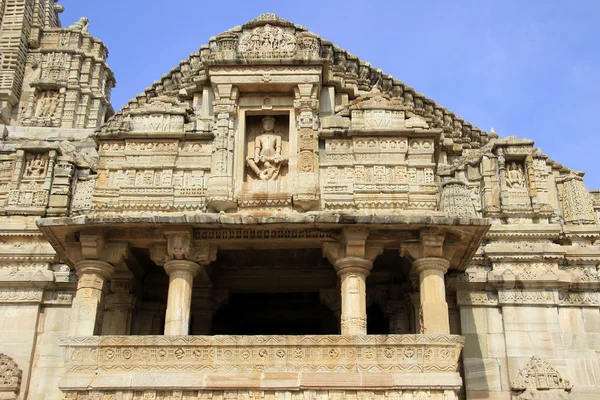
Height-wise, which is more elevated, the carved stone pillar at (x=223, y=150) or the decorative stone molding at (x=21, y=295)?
the carved stone pillar at (x=223, y=150)

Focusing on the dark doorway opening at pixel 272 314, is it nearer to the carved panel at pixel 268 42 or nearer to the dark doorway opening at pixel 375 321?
the dark doorway opening at pixel 375 321

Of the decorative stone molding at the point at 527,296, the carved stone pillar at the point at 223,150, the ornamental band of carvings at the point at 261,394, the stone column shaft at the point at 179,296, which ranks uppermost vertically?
the carved stone pillar at the point at 223,150

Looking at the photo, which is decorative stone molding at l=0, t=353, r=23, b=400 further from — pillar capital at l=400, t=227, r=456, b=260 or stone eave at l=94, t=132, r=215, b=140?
pillar capital at l=400, t=227, r=456, b=260

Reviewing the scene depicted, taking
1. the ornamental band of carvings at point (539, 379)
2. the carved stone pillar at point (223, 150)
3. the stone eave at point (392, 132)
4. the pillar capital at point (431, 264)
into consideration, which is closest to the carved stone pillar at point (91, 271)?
the carved stone pillar at point (223, 150)

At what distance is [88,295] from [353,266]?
185 inches

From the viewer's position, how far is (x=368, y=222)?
13711 millimetres

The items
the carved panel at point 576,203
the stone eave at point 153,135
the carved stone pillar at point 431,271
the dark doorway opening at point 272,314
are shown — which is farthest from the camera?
the dark doorway opening at point 272,314

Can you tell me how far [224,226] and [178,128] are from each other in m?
2.79

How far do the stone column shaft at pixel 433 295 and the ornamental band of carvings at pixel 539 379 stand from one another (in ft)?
7.28

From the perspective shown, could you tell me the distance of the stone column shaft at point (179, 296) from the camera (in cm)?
1374

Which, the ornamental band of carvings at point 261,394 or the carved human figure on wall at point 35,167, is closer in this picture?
the ornamental band of carvings at point 261,394

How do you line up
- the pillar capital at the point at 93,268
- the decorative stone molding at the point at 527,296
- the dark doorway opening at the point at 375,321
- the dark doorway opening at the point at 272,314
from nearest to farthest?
1. the pillar capital at the point at 93,268
2. the decorative stone molding at the point at 527,296
3. the dark doorway opening at the point at 375,321
4. the dark doorway opening at the point at 272,314

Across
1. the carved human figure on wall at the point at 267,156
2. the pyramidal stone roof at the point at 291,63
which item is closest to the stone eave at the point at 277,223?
the carved human figure on wall at the point at 267,156

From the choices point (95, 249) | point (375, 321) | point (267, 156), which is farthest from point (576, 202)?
point (95, 249)
